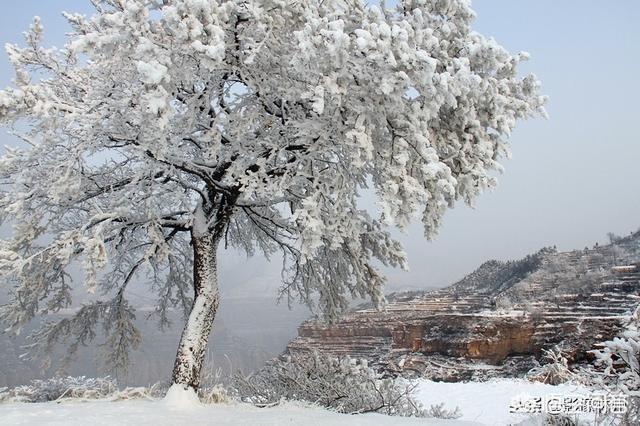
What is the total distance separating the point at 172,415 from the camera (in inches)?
221

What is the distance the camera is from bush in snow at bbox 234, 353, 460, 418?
7.41 m

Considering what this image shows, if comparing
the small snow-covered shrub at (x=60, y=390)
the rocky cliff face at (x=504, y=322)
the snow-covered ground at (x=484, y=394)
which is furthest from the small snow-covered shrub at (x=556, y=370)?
the small snow-covered shrub at (x=60, y=390)

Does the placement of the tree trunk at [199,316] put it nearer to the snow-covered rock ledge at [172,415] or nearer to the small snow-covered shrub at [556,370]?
the snow-covered rock ledge at [172,415]

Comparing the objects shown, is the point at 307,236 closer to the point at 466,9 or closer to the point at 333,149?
the point at 333,149

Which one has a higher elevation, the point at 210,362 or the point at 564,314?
the point at 210,362

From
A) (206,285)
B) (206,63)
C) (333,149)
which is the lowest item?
(206,285)

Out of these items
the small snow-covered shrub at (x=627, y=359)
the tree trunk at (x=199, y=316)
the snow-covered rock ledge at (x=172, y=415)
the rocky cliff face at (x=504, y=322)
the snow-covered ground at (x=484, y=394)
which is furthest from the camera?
the rocky cliff face at (x=504, y=322)

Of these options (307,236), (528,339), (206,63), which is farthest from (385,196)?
(528,339)

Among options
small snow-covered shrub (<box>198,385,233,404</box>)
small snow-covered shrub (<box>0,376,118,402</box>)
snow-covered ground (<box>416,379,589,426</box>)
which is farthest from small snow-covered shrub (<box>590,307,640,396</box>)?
snow-covered ground (<box>416,379,589,426</box>)

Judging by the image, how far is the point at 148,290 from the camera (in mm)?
12375

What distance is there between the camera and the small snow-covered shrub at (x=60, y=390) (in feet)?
22.1

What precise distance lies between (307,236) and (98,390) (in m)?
3.83

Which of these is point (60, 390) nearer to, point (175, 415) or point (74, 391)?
point (74, 391)

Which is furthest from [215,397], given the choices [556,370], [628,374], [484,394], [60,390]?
[484,394]
